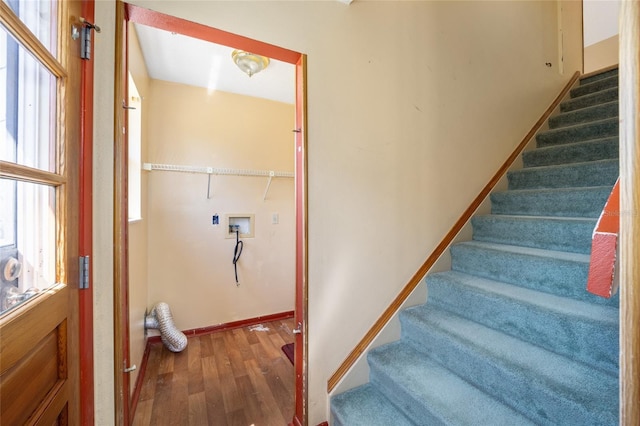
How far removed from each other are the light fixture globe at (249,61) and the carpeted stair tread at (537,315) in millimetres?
2149

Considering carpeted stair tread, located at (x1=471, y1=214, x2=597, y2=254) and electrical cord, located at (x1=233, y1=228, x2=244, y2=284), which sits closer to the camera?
carpeted stair tread, located at (x1=471, y1=214, x2=597, y2=254)

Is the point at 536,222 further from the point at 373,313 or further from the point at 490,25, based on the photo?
the point at 490,25

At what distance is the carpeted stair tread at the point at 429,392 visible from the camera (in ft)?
3.49

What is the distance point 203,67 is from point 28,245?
2.18m

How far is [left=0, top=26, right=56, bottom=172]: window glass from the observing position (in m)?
0.62

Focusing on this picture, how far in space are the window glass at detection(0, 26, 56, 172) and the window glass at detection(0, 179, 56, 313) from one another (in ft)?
0.27

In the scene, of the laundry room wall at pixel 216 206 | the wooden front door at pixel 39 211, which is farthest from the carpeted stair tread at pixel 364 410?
the laundry room wall at pixel 216 206

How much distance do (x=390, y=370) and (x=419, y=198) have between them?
1.06m

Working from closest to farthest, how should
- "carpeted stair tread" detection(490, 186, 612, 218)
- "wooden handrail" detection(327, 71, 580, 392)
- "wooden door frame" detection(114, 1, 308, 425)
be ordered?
"wooden door frame" detection(114, 1, 308, 425), "wooden handrail" detection(327, 71, 580, 392), "carpeted stair tread" detection(490, 186, 612, 218)

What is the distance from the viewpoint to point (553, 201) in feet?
5.83

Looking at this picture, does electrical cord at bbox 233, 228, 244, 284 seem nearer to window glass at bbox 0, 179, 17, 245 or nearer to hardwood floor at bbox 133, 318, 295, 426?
hardwood floor at bbox 133, 318, 295, 426

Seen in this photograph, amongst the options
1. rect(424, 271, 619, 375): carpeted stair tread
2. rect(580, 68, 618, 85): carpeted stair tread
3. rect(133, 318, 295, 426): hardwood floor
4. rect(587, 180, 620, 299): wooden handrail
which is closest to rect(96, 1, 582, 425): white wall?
rect(424, 271, 619, 375): carpeted stair tread

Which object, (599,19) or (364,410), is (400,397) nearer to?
(364,410)

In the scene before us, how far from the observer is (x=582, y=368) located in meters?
1.04
